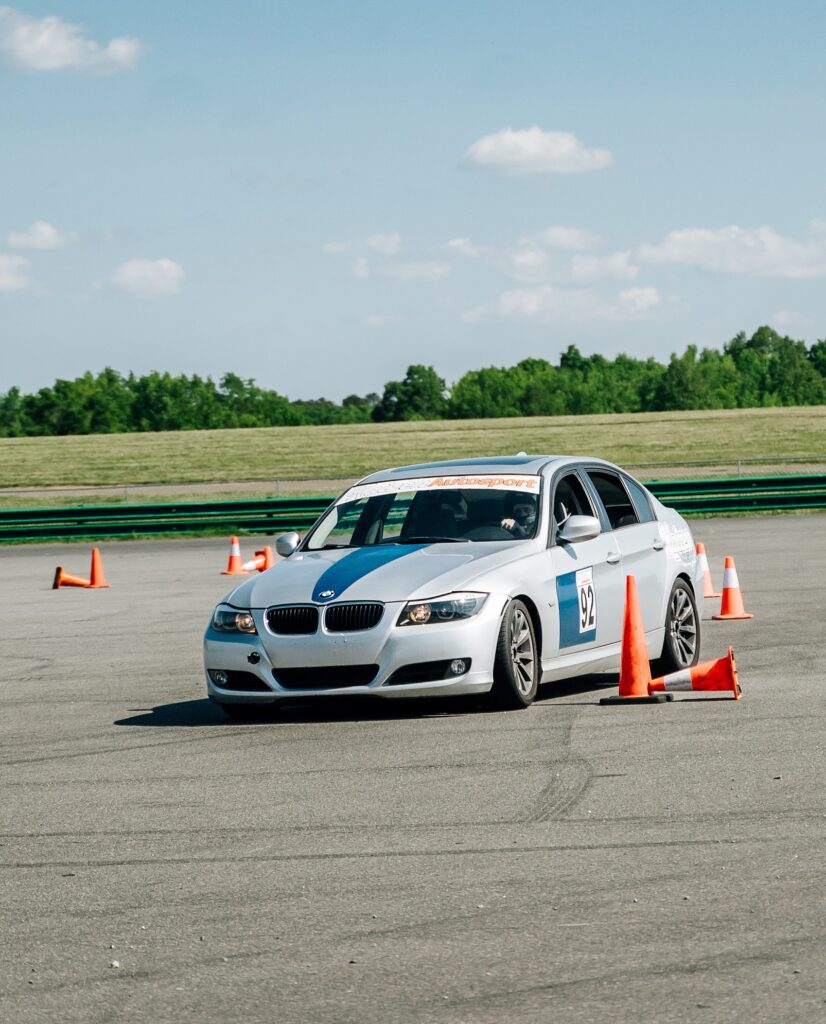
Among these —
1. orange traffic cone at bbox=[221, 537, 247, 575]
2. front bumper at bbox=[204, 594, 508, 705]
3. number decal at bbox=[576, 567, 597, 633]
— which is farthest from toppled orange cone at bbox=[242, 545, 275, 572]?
front bumper at bbox=[204, 594, 508, 705]

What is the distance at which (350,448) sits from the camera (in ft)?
218

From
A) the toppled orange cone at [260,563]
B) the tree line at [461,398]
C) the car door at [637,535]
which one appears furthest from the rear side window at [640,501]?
the tree line at [461,398]

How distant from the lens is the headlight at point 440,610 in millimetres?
9734

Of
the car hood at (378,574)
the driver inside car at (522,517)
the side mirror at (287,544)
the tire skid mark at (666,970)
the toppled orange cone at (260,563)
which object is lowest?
the toppled orange cone at (260,563)

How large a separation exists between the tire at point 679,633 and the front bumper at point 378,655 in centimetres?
224

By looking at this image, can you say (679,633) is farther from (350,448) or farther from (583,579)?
(350,448)

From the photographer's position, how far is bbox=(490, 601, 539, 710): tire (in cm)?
985

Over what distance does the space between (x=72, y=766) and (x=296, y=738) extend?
4.45ft

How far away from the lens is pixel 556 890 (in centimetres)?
571

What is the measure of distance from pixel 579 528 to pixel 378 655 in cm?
178

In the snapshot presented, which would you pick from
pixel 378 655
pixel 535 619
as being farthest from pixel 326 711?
pixel 535 619

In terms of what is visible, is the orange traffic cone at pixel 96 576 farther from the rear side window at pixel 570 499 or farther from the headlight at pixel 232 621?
the headlight at pixel 232 621

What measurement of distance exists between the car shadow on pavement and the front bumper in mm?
122

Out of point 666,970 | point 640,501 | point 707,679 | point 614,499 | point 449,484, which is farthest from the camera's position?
point 640,501
